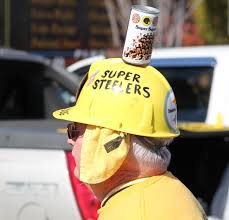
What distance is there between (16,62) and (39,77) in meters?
0.25

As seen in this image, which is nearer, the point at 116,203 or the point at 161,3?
the point at 116,203

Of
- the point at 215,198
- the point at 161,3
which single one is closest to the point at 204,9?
the point at 161,3

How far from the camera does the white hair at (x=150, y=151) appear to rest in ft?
7.00

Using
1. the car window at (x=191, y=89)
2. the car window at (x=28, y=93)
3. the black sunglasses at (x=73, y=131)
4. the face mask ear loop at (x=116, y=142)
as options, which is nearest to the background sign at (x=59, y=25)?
the car window at (x=28, y=93)

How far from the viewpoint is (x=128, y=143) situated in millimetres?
2113

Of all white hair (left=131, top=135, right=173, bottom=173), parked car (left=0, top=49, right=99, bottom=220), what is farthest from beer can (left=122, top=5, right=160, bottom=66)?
parked car (left=0, top=49, right=99, bottom=220)

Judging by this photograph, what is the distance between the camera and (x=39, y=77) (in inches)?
243

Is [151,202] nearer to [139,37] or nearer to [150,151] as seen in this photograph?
[150,151]

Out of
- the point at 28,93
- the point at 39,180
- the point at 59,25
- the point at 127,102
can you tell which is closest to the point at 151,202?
the point at 127,102

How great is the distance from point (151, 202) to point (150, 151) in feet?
0.57

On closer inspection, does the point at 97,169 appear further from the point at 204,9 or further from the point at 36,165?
the point at 204,9

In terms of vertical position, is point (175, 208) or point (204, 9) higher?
point (175, 208)

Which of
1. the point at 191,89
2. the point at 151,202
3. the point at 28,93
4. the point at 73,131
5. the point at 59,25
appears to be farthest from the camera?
the point at 59,25

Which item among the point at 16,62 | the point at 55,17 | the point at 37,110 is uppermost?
the point at 16,62
